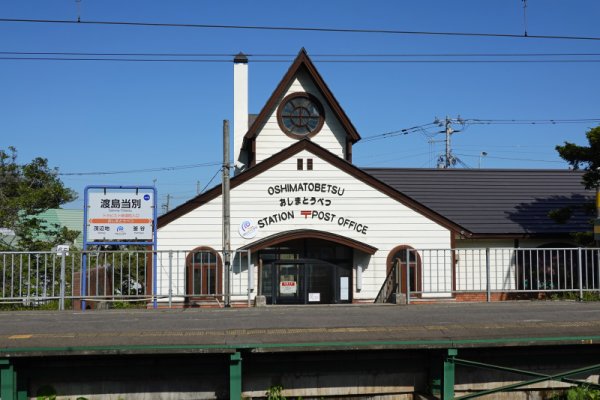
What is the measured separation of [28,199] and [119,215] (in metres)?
6.96

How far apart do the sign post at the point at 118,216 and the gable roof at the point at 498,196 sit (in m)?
11.8

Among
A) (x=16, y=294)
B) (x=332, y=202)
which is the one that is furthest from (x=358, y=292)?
(x=16, y=294)

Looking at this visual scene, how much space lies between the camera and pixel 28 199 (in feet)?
75.9

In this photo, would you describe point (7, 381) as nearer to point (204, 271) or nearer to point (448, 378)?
point (448, 378)

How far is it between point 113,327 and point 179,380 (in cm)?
216

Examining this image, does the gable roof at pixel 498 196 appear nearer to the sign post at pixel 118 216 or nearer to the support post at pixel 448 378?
the sign post at pixel 118 216

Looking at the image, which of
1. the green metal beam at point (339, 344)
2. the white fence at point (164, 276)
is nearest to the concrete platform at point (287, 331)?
the green metal beam at point (339, 344)

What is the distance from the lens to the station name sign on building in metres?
17.7

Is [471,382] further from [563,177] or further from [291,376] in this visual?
[563,177]

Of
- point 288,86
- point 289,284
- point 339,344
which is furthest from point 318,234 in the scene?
point 339,344

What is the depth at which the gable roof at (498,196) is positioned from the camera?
25.7 m

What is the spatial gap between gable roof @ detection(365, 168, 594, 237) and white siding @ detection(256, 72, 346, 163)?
278 cm

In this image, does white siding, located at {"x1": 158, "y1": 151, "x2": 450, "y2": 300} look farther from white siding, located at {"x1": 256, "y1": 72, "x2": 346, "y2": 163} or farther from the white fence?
white siding, located at {"x1": 256, "y1": 72, "x2": 346, "y2": 163}

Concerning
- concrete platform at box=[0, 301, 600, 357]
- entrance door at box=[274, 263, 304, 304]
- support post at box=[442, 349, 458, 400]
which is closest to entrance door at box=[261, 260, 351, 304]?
entrance door at box=[274, 263, 304, 304]
